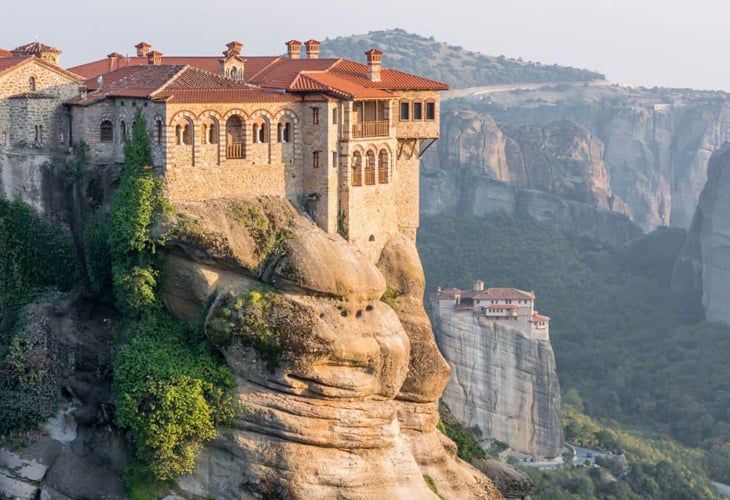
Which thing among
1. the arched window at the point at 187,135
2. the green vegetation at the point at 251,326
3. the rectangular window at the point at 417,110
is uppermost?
the rectangular window at the point at 417,110

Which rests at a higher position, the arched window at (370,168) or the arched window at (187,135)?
the arched window at (187,135)

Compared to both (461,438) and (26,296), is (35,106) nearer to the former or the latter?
(26,296)

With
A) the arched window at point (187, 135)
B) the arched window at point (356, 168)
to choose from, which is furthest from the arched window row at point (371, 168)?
the arched window at point (187, 135)

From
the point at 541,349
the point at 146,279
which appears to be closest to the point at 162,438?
the point at 146,279

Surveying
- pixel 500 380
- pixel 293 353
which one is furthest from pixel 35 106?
pixel 500 380

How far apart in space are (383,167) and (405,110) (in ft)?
10.8

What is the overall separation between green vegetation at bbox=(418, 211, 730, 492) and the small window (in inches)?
1728

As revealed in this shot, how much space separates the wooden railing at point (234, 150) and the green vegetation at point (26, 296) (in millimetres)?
6473

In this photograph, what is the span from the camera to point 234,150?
5362 cm

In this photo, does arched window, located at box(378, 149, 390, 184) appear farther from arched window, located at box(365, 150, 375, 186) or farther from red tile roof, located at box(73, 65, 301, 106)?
red tile roof, located at box(73, 65, 301, 106)

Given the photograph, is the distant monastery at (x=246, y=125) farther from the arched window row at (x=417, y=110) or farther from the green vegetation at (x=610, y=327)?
the green vegetation at (x=610, y=327)

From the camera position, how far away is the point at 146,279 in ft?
172

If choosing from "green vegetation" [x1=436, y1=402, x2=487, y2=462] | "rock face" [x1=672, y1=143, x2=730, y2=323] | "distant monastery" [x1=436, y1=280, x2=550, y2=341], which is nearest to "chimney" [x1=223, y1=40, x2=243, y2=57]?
"green vegetation" [x1=436, y1=402, x2=487, y2=462]

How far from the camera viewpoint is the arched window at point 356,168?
56.3 m
